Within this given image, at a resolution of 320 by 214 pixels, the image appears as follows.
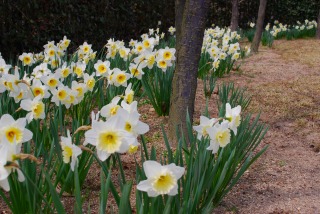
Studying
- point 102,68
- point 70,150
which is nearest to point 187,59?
point 102,68

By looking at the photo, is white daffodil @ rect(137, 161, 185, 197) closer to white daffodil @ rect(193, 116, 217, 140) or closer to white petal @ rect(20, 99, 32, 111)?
white daffodil @ rect(193, 116, 217, 140)

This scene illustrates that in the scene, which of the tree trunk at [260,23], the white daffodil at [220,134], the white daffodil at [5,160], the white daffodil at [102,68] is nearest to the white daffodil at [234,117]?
the white daffodil at [220,134]

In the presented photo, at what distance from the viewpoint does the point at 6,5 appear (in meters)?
4.96

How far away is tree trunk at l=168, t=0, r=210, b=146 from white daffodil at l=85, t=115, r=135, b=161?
145 centimetres

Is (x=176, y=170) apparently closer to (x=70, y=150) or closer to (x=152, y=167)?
(x=152, y=167)

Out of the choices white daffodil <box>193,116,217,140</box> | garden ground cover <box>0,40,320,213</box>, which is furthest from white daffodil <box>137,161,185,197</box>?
white daffodil <box>193,116,217,140</box>

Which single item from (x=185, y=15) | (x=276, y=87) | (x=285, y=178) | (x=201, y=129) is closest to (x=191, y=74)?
(x=185, y=15)

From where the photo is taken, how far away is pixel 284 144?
307 centimetres

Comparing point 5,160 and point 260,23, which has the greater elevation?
point 260,23

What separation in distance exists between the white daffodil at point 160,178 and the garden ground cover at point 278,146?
22 centimetres

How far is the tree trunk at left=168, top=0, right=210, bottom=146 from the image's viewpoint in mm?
2633

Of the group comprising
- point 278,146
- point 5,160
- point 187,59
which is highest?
point 187,59

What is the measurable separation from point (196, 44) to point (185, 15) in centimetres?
20

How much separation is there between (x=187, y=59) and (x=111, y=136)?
1.55 m
